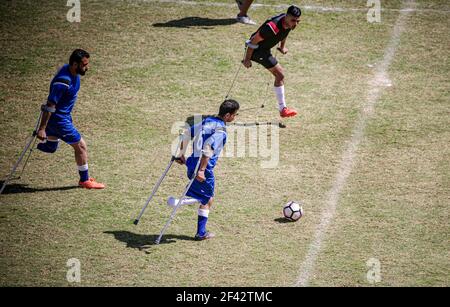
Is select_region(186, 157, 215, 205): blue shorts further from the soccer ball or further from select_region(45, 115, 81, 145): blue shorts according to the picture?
select_region(45, 115, 81, 145): blue shorts

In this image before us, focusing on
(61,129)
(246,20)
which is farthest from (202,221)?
(246,20)

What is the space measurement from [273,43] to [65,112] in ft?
17.2

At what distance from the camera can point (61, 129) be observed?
480 inches

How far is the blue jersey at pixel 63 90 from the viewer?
11.8 metres

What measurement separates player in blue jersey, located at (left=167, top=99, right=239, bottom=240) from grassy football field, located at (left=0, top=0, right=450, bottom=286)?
0.57 meters

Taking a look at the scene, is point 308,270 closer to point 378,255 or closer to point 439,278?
point 378,255

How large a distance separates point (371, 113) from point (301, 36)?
431 centimetres

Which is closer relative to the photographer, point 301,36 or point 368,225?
point 368,225

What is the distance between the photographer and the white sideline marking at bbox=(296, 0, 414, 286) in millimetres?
10781

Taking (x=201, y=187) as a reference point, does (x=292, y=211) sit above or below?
below

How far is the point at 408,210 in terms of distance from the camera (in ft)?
39.6

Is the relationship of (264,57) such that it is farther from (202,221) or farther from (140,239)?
(140,239)

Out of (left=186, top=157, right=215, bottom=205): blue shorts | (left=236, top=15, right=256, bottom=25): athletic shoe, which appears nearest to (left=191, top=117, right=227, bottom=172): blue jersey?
(left=186, top=157, right=215, bottom=205): blue shorts
